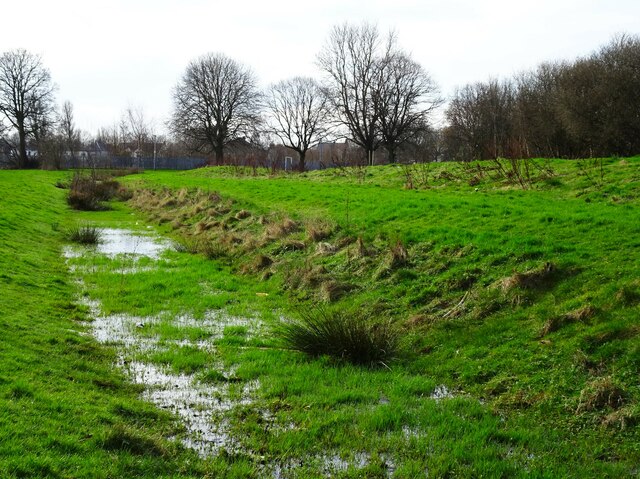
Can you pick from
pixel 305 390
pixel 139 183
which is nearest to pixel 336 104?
pixel 139 183

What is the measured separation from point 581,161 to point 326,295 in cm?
1168

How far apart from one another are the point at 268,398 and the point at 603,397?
135 inches

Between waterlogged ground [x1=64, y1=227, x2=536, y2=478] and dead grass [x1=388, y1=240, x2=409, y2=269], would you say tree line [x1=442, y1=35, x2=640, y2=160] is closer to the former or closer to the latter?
dead grass [x1=388, y1=240, x2=409, y2=269]

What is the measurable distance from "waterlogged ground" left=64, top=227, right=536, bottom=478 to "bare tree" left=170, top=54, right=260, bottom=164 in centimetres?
5469

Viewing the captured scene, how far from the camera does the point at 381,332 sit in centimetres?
786

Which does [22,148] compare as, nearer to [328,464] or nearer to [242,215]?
[242,215]

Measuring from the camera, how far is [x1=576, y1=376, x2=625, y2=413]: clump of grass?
5.69m

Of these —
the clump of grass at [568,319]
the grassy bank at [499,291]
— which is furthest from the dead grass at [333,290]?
the clump of grass at [568,319]

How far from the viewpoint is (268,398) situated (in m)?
6.59

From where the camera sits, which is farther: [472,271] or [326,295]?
[326,295]

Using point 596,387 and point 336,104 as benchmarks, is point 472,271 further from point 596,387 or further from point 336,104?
point 336,104

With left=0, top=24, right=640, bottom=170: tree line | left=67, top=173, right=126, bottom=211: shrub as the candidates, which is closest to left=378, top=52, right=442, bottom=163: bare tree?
left=0, top=24, right=640, bottom=170: tree line

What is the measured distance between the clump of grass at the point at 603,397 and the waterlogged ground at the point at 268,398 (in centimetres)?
87


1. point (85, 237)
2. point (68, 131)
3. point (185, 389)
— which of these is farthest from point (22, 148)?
point (185, 389)
